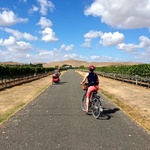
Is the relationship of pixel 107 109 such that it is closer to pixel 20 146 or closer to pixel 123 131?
pixel 123 131

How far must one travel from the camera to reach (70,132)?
8352 millimetres

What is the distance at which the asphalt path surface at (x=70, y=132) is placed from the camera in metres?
6.96

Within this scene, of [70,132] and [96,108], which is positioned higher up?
[96,108]

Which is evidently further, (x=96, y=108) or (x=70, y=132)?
(x=96, y=108)

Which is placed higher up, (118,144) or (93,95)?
(93,95)

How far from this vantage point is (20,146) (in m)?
6.85

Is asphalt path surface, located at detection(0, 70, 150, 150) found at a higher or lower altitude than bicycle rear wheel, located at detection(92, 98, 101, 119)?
lower

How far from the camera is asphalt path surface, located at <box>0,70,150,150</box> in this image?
22.8 ft

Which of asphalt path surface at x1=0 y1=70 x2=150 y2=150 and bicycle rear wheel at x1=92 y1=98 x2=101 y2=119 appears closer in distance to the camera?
asphalt path surface at x1=0 y1=70 x2=150 y2=150

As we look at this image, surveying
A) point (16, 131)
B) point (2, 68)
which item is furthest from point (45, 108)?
point (2, 68)

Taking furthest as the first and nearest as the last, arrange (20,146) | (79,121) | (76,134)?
(79,121)
(76,134)
(20,146)

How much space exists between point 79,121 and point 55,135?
2.21 metres

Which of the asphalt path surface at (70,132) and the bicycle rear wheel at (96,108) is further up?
the bicycle rear wheel at (96,108)

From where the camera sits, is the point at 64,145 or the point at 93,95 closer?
the point at 64,145
